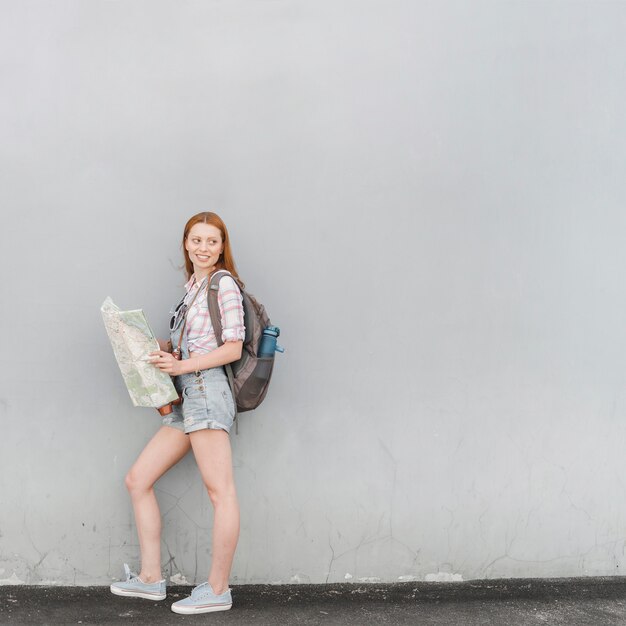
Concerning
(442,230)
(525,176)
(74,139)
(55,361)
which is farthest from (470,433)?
(74,139)

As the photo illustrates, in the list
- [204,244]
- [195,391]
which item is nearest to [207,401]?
[195,391]

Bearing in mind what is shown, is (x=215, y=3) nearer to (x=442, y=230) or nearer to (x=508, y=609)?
(x=442, y=230)

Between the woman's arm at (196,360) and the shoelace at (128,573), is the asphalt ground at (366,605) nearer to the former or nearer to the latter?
the shoelace at (128,573)

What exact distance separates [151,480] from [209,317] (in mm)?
843

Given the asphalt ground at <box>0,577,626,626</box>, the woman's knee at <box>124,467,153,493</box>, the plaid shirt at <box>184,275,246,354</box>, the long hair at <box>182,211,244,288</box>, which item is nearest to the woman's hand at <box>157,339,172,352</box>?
the plaid shirt at <box>184,275,246,354</box>

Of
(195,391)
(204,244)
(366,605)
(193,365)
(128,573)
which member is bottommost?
(366,605)

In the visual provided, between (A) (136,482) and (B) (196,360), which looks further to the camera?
(A) (136,482)

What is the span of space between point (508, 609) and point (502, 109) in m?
2.51

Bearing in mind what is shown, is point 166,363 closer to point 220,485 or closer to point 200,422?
point 200,422

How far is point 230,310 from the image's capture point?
3.61 metres

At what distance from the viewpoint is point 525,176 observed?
13.7ft

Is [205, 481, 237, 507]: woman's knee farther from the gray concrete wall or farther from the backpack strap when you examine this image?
the backpack strap

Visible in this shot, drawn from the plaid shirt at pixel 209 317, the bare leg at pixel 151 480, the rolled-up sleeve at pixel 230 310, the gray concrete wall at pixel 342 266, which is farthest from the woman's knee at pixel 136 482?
the rolled-up sleeve at pixel 230 310

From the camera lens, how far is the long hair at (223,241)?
3738mm
